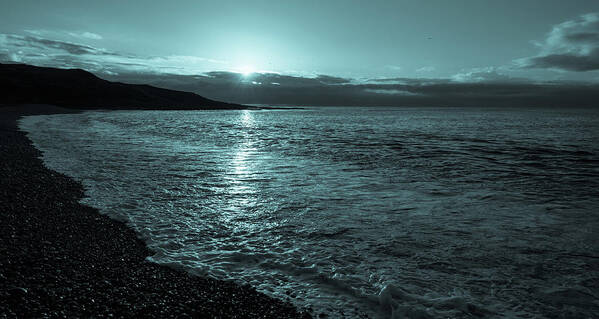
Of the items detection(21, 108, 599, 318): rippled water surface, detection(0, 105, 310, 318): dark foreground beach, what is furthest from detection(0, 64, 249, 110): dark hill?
detection(0, 105, 310, 318): dark foreground beach

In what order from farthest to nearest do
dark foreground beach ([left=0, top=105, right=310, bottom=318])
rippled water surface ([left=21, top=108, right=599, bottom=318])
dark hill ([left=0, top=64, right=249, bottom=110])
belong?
dark hill ([left=0, top=64, right=249, bottom=110])
rippled water surface ([left=21, top=108, right=599, bottom=318])
dark foreground beach ([left=0, top=105, right=310, bottom=318])

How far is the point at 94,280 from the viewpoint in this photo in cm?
447

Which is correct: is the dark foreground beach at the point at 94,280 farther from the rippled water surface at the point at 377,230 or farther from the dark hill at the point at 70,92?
the dark hill at the point at 70,92

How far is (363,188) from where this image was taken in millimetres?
11633

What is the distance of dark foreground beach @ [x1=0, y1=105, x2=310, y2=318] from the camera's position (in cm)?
387

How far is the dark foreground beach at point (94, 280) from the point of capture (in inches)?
152

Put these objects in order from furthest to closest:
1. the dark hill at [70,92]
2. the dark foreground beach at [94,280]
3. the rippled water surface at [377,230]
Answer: the dark hill at [70,92] → the rippled water surface at [377,230] → the dark foreground beach at [94,280]

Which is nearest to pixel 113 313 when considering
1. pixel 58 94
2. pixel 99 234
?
Result: pixel 99 234

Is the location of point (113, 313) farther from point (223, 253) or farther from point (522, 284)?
point (522, 284)

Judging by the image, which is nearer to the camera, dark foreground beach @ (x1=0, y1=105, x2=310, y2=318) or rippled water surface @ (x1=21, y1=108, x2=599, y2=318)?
dark foreground beach @ (x1=0, y1=105, x2=310, y2=318)

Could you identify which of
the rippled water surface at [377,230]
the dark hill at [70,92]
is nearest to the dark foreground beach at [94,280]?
the rippled water surface at [377,230]

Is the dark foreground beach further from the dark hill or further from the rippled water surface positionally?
the dark hill

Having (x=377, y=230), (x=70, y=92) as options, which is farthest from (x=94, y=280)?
(x=70, y=92)

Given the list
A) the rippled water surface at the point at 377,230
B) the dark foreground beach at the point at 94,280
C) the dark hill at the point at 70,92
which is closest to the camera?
the dark foreground beach at the point at 94,280
